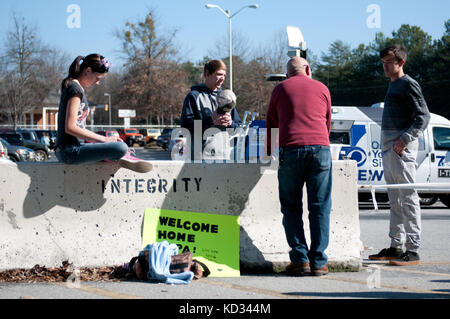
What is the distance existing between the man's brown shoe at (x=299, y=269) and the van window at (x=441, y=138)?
9.28 metres

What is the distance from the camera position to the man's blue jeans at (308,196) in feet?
16.2

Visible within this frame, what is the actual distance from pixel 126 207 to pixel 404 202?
2827 mm

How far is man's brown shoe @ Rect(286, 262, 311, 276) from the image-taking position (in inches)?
197

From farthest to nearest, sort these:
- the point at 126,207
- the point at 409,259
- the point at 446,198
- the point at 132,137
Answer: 1. the point at 132,137
2. the point at 446,198
3. the point at 409,259
4. the point at 126,207

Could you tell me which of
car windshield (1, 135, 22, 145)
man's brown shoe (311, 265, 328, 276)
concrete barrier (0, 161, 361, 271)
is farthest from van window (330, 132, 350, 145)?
car windshield (1, 135, 22, 145)

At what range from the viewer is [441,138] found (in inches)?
520

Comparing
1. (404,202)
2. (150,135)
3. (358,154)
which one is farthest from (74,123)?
(150,135)

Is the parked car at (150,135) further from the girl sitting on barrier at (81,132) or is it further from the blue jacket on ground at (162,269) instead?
the blue jacket on ground at (162,269)

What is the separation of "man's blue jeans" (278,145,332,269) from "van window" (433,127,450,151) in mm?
9113

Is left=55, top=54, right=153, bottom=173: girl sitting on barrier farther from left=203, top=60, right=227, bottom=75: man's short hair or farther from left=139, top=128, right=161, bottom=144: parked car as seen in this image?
left=139, top=128, right=161, bottom=144: parked car

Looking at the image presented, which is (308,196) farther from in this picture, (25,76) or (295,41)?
(25,76)

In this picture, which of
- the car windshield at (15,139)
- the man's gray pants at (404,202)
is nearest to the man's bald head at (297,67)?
the man's gray pants at (404,202)

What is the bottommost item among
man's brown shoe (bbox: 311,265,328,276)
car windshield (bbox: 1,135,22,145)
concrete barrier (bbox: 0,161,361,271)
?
man's brown shoe (bbox: 311,265,328,276)

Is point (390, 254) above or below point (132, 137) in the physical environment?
below
